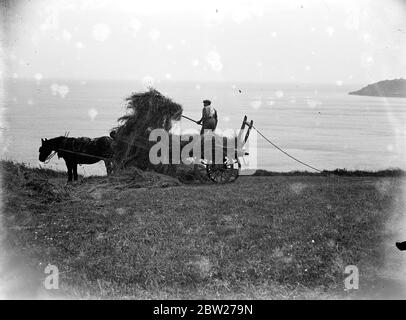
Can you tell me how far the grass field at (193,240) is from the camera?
7.15 metres

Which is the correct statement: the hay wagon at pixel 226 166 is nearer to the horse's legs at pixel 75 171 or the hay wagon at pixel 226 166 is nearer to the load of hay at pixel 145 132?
the load of hay at pixel 145 132

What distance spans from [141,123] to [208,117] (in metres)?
2.52

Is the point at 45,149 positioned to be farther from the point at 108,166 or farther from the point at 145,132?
the point at 145,132

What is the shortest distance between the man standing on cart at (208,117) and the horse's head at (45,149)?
222 inches

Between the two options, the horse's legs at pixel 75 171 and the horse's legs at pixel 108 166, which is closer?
the horse's legs at pixel 108 166

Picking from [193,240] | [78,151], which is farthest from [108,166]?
[193,240]

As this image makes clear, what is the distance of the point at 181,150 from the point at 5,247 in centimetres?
839

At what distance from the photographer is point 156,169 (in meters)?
16.2

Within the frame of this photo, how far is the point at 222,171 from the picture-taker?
1585 centimetres

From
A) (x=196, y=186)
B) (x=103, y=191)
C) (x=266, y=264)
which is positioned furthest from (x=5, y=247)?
(x=196, y=186)

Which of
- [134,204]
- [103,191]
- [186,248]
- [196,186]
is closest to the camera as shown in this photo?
[186,248]

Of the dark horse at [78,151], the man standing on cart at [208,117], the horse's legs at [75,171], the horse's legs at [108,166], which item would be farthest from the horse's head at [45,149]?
the man standing on cart at [208,117]
